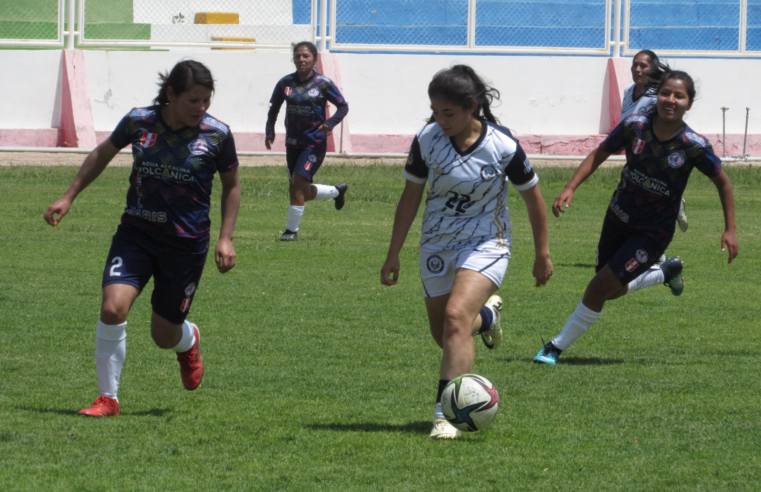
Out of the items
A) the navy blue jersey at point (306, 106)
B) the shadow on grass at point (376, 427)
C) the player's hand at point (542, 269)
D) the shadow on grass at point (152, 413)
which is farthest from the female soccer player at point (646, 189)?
the navy blue jersey at point (306, 106)

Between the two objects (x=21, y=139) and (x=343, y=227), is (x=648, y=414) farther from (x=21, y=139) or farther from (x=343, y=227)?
(x=21, y=139)

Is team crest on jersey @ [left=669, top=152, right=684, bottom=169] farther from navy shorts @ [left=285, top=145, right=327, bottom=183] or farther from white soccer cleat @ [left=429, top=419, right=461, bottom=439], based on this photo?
navy shorts @ [left=285, top=145, right=327, bottom=183]

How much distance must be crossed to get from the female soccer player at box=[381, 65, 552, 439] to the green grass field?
57cm

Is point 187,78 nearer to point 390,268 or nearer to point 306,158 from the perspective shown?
point 390,268

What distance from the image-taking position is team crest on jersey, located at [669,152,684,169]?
21.6 feet

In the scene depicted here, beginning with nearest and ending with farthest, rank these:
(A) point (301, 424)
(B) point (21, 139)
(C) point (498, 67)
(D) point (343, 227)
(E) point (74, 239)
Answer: (A) point (301, 424) < (E) point (74, 239) < (D) point (343, 227) < (B) point (21, 139) < (C) point (498, 67)

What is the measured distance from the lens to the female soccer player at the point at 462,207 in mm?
5000

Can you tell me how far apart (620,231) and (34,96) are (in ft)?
60.8

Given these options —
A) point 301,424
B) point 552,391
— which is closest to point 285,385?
point 301,424

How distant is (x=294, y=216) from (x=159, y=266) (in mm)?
6774

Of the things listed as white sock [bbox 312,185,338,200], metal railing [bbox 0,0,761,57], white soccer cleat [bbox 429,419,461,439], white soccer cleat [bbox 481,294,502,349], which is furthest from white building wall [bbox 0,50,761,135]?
white soccer cleat [bbox 429,419,461,439]

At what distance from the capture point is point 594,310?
6.90 metres

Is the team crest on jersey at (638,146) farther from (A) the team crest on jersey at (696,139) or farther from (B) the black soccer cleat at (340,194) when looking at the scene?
(B) the black soccer cleat at (340,194)

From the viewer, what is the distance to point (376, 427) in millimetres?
5203
